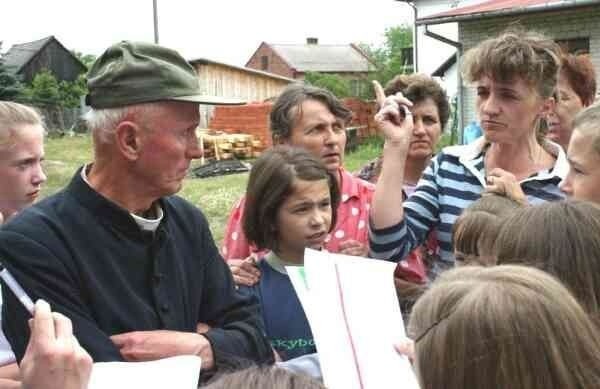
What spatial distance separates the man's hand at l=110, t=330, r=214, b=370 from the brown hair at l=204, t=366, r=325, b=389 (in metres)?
0.70

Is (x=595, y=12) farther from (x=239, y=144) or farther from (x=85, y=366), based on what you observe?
(x=85, y=366)

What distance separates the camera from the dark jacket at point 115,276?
A: 178 centimetres

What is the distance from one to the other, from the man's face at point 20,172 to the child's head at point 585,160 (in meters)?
2.32

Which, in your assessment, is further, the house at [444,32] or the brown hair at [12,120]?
the house at [444,32]

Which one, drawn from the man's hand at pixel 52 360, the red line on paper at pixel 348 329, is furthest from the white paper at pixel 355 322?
the man's hand at pixel 52 360

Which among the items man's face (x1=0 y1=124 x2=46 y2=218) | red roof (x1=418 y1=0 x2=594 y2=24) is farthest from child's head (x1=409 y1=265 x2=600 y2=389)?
red roof (x1=418 y1=0 x2=594 y2=24)

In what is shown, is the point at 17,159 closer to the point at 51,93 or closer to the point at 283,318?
the point at 283,318

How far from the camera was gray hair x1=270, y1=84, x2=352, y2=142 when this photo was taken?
3.33 metres

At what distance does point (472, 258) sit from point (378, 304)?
2.26 ft

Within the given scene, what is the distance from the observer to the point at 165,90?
1.97 meters

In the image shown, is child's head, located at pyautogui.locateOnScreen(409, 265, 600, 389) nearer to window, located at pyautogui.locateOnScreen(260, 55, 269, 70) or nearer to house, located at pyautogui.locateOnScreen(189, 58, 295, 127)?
house, located at pyautogui.locateOnScreen(189, 58, 295, 127)

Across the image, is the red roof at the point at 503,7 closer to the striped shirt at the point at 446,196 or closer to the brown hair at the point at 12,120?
the striped shirt at the point at 446,196

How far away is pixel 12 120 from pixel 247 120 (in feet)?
74.7

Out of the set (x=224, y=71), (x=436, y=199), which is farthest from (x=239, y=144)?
(x=436, y=199)
